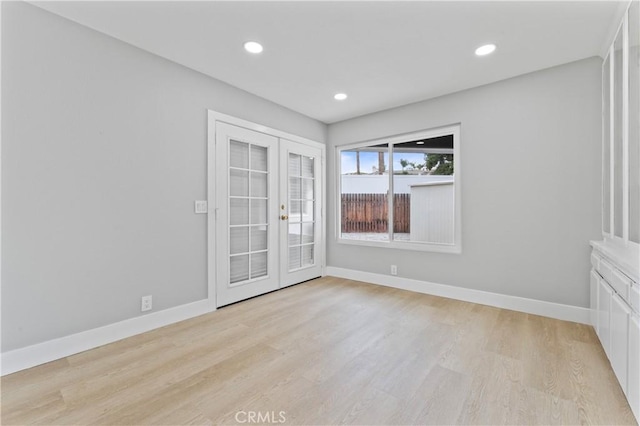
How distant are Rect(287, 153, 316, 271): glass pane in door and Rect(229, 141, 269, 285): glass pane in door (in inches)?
18.5

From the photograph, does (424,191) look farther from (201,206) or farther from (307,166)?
(201,206)

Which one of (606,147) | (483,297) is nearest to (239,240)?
(483,297)

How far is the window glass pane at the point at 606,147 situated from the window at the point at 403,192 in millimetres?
1284

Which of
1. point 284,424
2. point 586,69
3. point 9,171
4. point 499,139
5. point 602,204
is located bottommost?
point 284,424

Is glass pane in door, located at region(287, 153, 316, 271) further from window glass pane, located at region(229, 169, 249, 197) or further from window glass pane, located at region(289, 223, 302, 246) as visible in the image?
window glass pane, located at region(229, 169, 249, 197)

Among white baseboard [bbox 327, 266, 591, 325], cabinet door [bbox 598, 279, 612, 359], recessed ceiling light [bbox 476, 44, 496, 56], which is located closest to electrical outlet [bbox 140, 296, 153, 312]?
white baseboard [bbox 327, 266, 591, 325]

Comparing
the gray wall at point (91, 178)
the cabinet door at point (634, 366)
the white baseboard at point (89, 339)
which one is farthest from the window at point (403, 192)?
the white baseboard at point (89, 339)

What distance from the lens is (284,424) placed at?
4.88 feet

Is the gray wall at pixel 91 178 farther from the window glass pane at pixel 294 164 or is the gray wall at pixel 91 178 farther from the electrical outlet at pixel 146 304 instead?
the window glass pane at pixel 294 164

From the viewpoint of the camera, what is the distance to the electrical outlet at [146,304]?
261 cm

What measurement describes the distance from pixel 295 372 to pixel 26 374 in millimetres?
1811

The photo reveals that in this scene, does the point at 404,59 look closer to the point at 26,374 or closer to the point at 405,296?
the point at 405,296

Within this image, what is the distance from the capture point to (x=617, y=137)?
7.48 feet

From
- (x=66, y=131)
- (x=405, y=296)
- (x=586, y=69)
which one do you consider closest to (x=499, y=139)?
(x=586, y=69)
